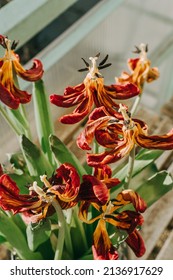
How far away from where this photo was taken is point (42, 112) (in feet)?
1.57

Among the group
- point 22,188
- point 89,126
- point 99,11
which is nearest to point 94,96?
point 89,126

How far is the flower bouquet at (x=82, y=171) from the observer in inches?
13.3

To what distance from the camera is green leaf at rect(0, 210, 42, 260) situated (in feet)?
1.42

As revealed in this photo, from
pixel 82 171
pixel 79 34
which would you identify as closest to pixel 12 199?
pixel 82 171

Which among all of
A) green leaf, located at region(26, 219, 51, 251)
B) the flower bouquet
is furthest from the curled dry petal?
green leaf, located at region(26, 219, 51, 251)

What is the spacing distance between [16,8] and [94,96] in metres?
0.15

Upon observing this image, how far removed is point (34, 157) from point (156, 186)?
0.15 meters

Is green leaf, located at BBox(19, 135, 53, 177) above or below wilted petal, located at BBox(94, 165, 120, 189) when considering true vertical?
above

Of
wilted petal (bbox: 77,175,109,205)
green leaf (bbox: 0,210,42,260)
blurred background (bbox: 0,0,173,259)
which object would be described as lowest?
green leaf (bbox: 0,210,42,260)

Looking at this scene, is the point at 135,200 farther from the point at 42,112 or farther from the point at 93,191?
the point at 42,112

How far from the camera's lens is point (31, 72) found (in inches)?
15.9

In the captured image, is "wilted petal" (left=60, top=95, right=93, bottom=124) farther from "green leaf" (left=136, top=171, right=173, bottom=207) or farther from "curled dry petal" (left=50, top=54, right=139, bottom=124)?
"green leaf" (left=136, top=171, right=173, bottom=207)

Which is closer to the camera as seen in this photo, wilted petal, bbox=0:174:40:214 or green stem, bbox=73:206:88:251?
wilted petal, bbox=0:174:40:214

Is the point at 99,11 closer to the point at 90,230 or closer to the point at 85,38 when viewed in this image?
the point at 85,38
